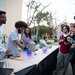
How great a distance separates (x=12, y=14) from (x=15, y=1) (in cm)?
65

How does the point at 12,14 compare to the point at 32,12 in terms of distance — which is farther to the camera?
the point at 32,12

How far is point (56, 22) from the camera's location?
57.1 ft

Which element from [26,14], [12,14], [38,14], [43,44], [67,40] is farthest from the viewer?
[38,14]

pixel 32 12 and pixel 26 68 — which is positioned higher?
pixel 32 12

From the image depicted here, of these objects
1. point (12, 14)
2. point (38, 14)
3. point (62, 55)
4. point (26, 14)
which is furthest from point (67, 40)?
point (38, 14)

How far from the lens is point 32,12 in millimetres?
11859

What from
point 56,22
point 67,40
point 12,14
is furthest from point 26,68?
point 56,22

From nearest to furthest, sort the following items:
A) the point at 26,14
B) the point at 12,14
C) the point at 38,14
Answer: the point at 12,14, the point at 26,14, the point at 38,14

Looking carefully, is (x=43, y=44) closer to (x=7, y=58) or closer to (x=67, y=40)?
(x=67, y=40)

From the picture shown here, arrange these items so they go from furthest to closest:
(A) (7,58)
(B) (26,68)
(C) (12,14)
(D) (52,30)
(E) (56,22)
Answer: (D) (52,30) → (E) (56,22) → (C) (12,14) → (A) (7,58) → (B) (26,68)

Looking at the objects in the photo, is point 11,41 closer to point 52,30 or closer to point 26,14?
point 26,14

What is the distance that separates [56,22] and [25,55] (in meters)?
14.6

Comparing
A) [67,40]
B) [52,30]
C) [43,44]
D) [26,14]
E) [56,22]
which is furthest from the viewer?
Answer: [52,30]

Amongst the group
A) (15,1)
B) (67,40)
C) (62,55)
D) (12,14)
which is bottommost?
(62,55)
